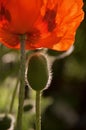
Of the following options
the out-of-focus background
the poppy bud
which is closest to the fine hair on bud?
the poppy bud

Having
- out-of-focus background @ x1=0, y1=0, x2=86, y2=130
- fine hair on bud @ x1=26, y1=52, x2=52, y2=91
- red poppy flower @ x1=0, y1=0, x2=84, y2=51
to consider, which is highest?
red poppy flower @ x1=0, y1=0, x2=84, y2=51

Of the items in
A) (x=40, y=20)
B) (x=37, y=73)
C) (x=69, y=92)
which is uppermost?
(x=40, y=20)

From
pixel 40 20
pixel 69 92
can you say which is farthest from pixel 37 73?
pixel 69 92

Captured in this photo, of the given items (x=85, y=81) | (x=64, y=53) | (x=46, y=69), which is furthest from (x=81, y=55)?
(x=46, y=69)

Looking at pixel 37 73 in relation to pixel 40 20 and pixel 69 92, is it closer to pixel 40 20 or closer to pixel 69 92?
pixel 40 20

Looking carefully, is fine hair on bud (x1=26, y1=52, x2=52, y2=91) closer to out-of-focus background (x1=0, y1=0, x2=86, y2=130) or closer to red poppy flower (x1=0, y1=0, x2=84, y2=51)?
red poppy flower (x1=0, y1=0, x2=84, y2=51)

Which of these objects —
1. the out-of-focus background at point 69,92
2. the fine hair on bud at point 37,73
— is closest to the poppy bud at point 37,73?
the fine hair on bud at point 37,73

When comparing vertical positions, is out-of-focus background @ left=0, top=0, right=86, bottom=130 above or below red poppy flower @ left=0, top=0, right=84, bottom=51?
below
